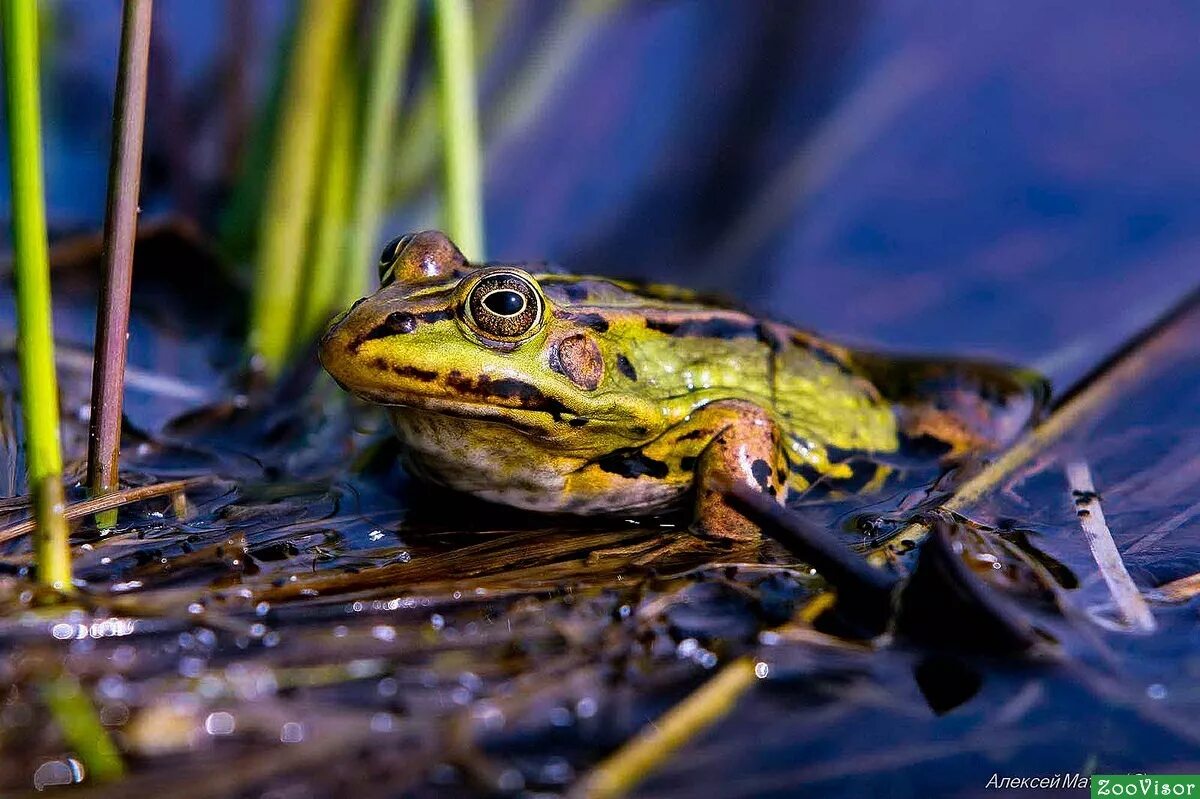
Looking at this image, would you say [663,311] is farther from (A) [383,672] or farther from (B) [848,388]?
(A) [383,672]

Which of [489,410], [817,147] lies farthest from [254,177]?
[817,147]

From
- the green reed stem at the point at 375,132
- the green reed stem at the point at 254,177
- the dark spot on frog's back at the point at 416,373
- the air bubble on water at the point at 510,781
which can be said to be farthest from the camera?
the green reed stem at the point at 254,177

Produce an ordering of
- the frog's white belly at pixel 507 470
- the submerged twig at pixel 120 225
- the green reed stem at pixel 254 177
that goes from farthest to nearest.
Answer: the green reed stem at pixel 254 177, the frog's white belly at pixel 507 470, the submerged twig at pixel 120 225

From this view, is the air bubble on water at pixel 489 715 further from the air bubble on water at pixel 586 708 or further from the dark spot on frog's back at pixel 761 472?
the dark spot on frog's back at pixel 761 472

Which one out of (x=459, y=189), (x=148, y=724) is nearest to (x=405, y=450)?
(x=459, y=189)

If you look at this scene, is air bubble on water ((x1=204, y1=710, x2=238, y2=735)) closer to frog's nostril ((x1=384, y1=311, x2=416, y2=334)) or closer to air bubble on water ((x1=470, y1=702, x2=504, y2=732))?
air bubble on water ((x1=470, y1=702, x2=504, y2=732))
